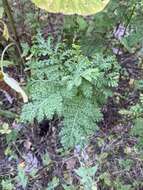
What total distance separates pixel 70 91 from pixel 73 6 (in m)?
0.58

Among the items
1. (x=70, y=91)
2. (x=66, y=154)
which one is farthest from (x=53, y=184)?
(x=70, y=91)

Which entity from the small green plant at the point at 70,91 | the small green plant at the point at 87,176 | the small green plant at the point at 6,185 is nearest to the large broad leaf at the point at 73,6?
the small green plant at the point at 70,91

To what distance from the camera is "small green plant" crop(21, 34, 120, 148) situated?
183 centimetres

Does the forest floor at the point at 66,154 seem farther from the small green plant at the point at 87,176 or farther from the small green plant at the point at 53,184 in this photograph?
the small green plant at the point at 87,176

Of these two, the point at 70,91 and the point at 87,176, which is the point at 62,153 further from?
the point at 70,91

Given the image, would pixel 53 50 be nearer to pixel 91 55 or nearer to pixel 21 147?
pixel 91 55

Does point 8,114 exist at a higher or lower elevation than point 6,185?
higher

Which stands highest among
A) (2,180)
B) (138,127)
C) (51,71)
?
(51,71)

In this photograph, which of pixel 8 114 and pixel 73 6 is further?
pixel 8 114

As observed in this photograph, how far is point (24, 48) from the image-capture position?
6.62 ft

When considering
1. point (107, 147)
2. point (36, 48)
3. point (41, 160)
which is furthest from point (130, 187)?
point (36, 48)

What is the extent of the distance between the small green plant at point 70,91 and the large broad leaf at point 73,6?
495 millimetres

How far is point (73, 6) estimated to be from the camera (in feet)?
4.28

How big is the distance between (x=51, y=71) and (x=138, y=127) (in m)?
0.45
